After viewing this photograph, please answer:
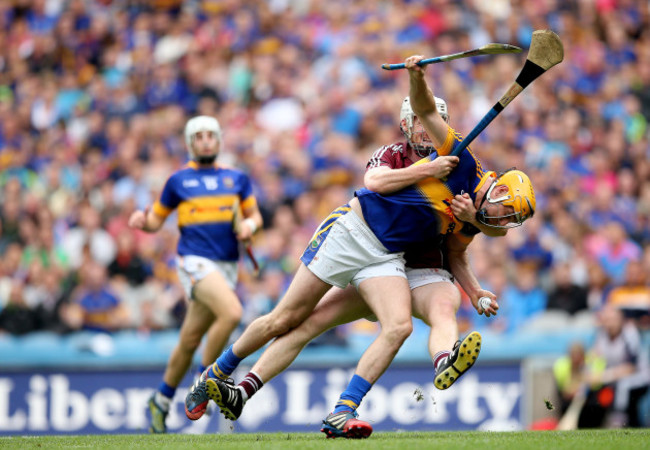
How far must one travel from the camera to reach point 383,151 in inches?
297

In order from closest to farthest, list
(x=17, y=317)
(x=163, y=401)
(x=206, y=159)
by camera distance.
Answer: (x=163, y=401) < (x=206, y=159) < (x=17, y=317)

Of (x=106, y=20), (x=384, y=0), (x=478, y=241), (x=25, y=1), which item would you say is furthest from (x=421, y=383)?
(x=25, y=1)

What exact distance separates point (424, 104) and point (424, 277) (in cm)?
137

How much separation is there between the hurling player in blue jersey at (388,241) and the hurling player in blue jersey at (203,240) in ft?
5.46

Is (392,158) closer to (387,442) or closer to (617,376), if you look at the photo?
(387,442)

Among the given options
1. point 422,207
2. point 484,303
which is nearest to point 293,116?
point 422,207

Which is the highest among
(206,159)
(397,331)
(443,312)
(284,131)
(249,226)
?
(284,131)

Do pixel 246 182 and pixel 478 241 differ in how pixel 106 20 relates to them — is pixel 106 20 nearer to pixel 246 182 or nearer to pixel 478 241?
pixel 478 241

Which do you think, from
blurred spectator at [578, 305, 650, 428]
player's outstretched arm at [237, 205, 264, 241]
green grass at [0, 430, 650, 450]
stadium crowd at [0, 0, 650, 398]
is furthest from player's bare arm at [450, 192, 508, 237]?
stadium crowd at [0, 0, 650, 398]

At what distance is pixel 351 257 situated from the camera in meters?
7.30

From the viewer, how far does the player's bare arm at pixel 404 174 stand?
23.0ft

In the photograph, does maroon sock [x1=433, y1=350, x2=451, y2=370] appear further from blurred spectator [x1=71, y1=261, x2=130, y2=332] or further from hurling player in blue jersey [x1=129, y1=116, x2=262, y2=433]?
blurred spectator [x1=71, y1=261, x2=130, y2=332]

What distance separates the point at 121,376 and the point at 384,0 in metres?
8.70

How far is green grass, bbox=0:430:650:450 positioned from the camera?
6.45m
